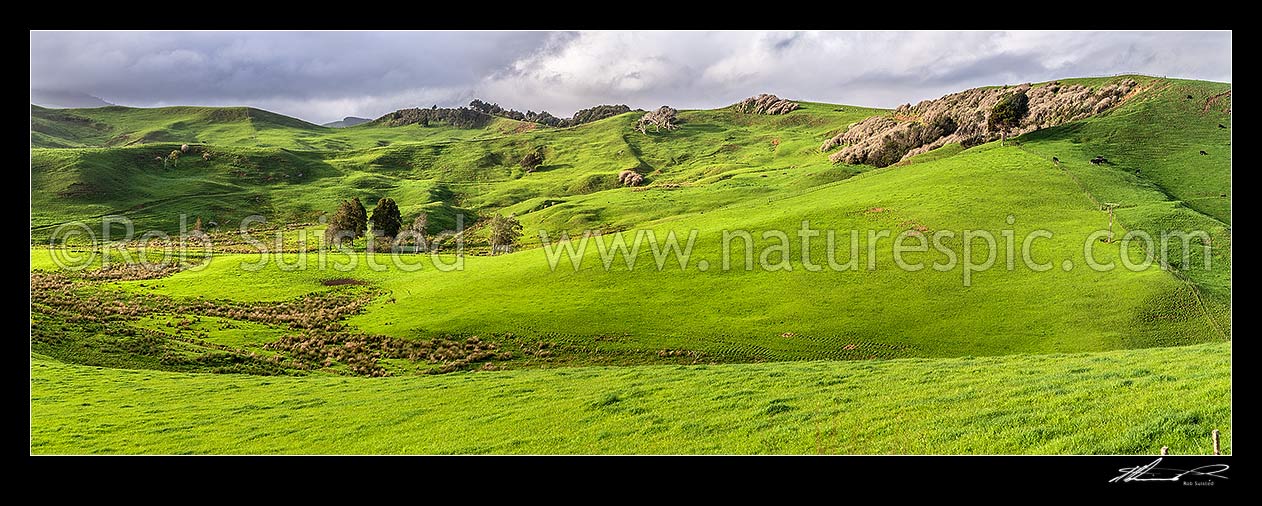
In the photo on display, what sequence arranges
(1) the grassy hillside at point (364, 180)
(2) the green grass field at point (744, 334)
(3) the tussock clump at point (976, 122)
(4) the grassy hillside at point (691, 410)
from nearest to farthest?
1. (4) the grassy hillside at point (691, 410)
2. (2) the green grass field at point (744, 334)
3. (3) the tussock clump at point (976, 122)
4. (1) the grassy hillside at point (364, 180)

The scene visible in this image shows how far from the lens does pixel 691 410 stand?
58.4ft

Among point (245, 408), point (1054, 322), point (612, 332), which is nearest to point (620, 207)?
point (612, 332)

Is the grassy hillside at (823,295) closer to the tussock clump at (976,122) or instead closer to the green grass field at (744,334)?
the green grass field at (744,334)

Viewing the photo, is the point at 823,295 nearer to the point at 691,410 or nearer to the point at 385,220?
the point at 691,410

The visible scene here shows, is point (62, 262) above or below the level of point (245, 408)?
above

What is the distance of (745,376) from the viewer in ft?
72.9

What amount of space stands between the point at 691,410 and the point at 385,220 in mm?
73289

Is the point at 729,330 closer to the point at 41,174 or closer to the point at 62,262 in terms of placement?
the point at 62,262

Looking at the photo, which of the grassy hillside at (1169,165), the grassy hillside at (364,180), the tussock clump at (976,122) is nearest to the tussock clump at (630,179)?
the grassy hillside at (364,180)

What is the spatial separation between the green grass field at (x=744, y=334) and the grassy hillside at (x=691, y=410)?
111 mm

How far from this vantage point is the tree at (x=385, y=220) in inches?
3145

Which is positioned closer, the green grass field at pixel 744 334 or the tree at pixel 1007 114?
the green grass field at pixel 744 334
